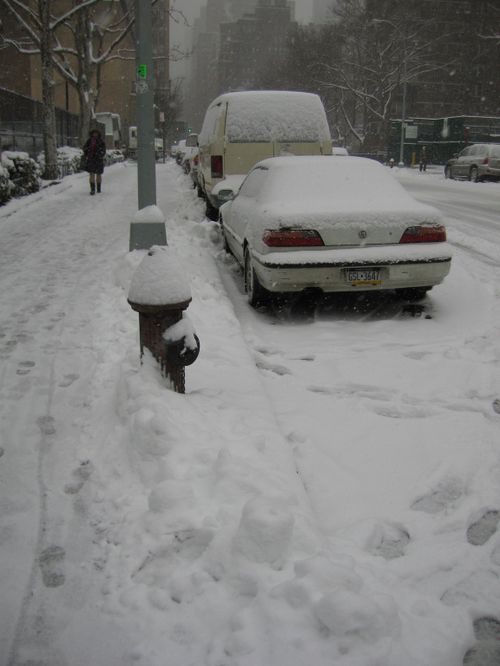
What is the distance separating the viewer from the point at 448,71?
74500mm

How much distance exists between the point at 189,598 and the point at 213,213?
35.7 feet

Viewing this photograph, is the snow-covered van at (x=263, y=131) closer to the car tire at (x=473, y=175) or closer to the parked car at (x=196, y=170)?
the parked car at (x=196, y=170)

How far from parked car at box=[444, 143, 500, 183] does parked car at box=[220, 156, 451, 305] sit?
21425 millimetres

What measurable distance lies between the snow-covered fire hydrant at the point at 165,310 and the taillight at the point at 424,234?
2.87 m

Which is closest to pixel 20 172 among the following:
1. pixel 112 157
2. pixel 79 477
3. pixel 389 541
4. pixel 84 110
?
pixel 79 477

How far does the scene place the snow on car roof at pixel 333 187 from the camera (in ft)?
20.0

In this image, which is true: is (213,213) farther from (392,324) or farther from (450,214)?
(392,324)

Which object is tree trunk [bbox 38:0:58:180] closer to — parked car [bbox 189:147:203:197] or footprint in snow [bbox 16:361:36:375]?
parked car [bbox 189:147:203:197]

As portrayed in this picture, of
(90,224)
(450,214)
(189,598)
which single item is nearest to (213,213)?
(90,224)

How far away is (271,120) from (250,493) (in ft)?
28.6

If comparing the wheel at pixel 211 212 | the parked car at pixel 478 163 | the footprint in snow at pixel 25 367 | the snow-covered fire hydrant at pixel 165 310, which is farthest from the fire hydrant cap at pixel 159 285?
the parked car at pixel 478 163

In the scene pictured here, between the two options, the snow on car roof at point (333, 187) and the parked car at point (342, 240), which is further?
the snow on car roof at point (333, 187)

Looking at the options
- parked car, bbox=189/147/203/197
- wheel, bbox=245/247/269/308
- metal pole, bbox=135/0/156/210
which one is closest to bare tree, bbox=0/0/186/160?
parked car, bbox=189/147/203/197

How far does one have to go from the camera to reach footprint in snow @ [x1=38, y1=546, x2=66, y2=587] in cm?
252
